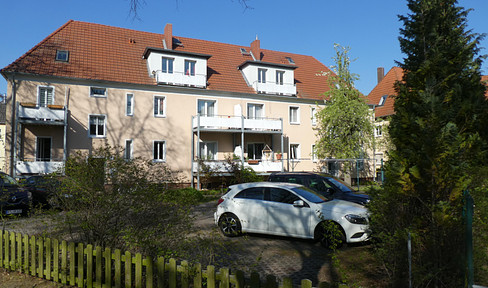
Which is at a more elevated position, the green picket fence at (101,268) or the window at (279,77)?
the window at (279,77)

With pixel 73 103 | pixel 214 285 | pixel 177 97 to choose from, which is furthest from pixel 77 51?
pixel 214 285

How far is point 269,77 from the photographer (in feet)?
94.7

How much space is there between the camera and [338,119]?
25.5m

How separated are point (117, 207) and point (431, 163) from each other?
4510mm

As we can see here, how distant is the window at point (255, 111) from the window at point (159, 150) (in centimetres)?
719

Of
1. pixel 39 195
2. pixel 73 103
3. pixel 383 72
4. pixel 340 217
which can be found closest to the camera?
pixel 340 217

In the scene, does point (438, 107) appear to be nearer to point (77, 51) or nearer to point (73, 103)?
point (73, 103)

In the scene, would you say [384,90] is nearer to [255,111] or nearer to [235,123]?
[255,111]

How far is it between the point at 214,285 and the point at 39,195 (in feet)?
41.1

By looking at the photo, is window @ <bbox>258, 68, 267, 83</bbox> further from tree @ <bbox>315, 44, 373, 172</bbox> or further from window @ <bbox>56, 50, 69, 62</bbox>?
window @ <bbox>56, 50, 69, 62</bbox>

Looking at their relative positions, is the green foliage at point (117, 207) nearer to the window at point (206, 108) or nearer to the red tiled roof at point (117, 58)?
the red tiled roof at point (117, 58)

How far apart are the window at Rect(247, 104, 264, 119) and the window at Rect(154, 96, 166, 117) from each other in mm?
6719

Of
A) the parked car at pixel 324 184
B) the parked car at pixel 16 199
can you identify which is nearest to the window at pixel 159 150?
the parked car at pixel 16 199

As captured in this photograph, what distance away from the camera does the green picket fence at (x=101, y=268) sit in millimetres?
4039
